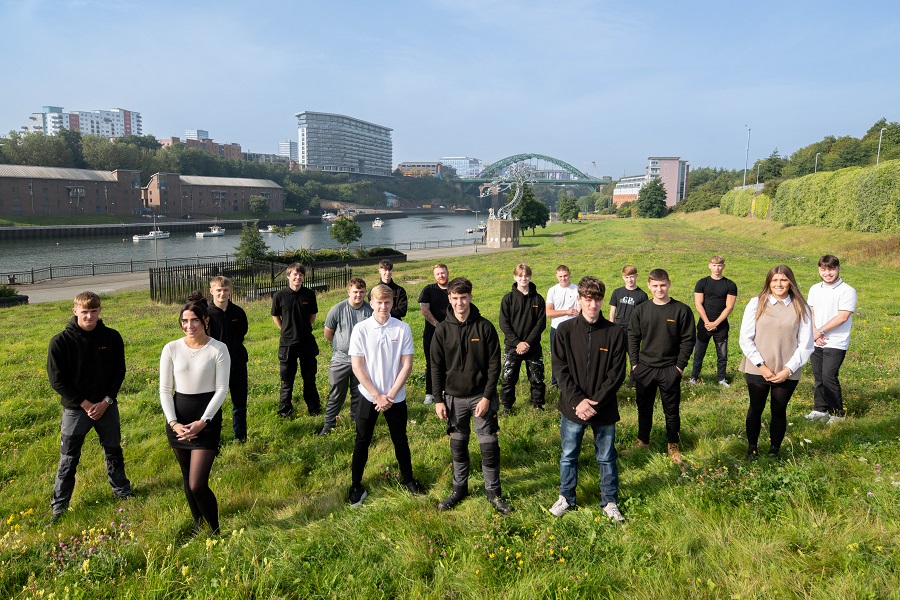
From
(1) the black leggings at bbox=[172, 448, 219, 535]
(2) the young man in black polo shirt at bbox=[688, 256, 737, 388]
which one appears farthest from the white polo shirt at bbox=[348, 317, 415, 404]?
(2) the young man in black polo shirt at bbox=[688, 256, 737, 388]

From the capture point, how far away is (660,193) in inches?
4254

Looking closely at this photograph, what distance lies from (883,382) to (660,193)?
361ft

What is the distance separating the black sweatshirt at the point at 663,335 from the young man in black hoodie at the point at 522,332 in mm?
1346

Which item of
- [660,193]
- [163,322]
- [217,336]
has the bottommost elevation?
[163,322]

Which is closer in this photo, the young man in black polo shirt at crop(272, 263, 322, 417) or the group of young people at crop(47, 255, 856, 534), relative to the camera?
the group of young people at crop(47, 255, 856, 534)

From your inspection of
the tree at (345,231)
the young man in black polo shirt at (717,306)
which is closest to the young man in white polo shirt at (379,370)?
the young man in black polo shirt at (717,306)

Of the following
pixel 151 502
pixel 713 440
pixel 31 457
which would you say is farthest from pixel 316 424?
pixel 713 440

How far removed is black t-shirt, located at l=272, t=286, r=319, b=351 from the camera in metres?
6.70

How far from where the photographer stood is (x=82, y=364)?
448 centimetres

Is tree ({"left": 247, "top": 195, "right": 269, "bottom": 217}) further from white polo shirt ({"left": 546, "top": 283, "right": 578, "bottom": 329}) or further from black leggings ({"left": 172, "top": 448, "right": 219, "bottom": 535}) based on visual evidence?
black leggings ({"left": 172, "top": 448, "right": 219, "bottom": 535})

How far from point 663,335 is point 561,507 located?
7.11 feet

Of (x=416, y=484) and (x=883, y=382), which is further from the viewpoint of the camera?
(x=883, y=382)

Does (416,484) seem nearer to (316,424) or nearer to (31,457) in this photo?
(316,424)

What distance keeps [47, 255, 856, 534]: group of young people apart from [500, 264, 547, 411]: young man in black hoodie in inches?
55.5
